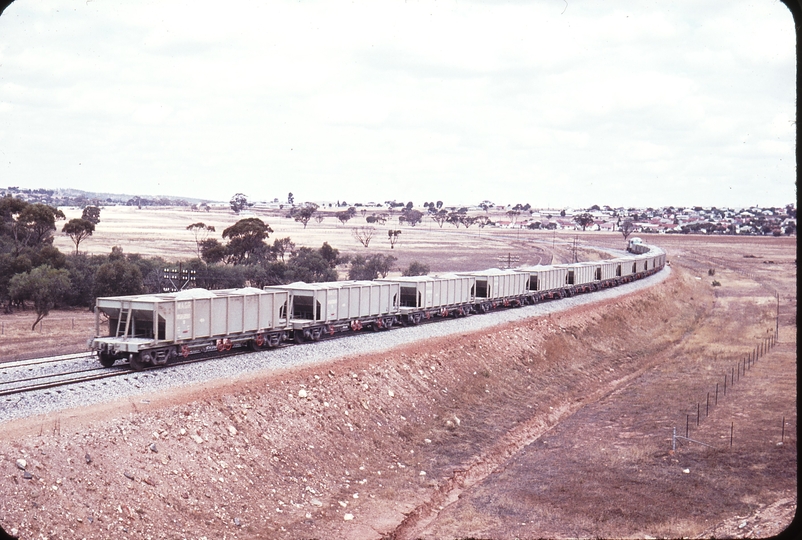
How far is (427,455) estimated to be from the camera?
23.1 m

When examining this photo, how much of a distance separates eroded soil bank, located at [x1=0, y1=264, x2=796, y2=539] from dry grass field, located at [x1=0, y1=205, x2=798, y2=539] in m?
0.05

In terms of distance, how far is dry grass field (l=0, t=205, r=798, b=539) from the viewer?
16.0 metres

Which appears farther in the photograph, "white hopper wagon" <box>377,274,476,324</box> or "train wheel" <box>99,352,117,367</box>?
"white hopper wagon" <box>377,274,476,324</box>

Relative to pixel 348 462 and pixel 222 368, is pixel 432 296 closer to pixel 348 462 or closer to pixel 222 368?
pixel 222 368

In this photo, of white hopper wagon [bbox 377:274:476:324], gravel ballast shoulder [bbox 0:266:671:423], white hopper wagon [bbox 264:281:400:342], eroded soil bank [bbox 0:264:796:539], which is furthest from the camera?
white hopper wagon [bbox 377:274:476:324]

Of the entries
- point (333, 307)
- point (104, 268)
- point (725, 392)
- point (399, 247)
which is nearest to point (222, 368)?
point (333, 307)

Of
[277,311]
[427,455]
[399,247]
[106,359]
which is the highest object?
[277,311]

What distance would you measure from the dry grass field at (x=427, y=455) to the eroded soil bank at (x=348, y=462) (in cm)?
5

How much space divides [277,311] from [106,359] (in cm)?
697

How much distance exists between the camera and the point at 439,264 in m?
94.2

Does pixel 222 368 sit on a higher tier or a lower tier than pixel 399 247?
higher

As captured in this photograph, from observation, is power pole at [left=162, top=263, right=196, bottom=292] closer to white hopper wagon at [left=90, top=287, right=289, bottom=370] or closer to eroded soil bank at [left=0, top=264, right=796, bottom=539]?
white hopper wagon at [left=90, top=287, right=289, bottom=370]

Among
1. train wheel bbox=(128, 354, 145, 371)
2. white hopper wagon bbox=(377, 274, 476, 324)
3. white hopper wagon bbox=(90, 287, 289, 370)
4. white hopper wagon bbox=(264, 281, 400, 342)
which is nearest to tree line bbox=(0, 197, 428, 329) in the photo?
white hopper wagon bbox=(377, 274, 476, 324)

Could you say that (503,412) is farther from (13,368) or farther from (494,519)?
(13,368)
